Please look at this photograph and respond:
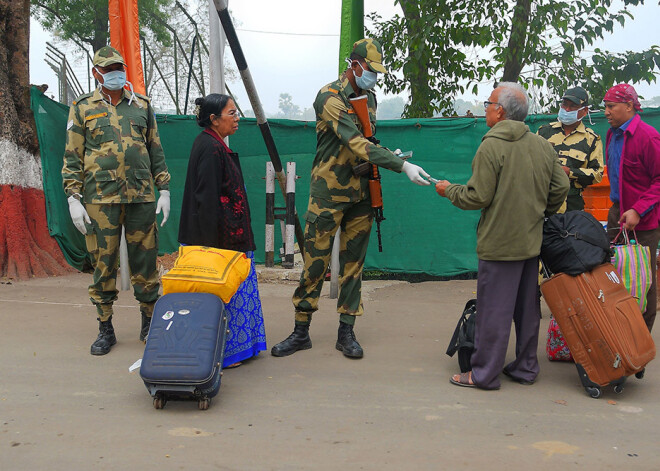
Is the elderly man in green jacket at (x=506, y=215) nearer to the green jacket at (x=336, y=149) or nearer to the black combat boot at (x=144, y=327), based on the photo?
the green jacket at (x=336, y=149)

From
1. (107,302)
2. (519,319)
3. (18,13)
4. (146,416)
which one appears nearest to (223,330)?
(146,416)

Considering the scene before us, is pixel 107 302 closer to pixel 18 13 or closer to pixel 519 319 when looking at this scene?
pixel 519 319

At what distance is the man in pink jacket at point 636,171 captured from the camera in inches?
180

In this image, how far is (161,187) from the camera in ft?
16.1

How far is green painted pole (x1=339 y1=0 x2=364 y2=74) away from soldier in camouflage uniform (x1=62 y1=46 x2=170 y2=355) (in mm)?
2307

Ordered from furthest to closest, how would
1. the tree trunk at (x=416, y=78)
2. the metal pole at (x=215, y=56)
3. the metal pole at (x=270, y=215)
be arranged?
the tree trunk at (x=416, y=78) < the metal pole at (x=270, y=215) < the metal pole at (x=215, y=56)

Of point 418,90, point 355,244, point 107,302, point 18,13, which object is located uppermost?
point 18,13

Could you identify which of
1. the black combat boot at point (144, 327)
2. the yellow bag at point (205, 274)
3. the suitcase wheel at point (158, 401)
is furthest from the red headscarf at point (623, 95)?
the black combat boot at point (144, 327)

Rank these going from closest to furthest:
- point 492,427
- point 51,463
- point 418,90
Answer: point 51,463 < point 492,427 < point 418,90

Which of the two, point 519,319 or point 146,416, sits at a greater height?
point 519,319

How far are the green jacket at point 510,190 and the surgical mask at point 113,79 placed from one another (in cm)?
250

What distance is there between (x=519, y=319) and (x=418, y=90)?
602 centimetres

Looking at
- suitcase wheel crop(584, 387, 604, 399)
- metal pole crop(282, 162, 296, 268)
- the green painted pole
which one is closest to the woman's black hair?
the green painted pole

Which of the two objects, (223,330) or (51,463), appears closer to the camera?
(51,463)
